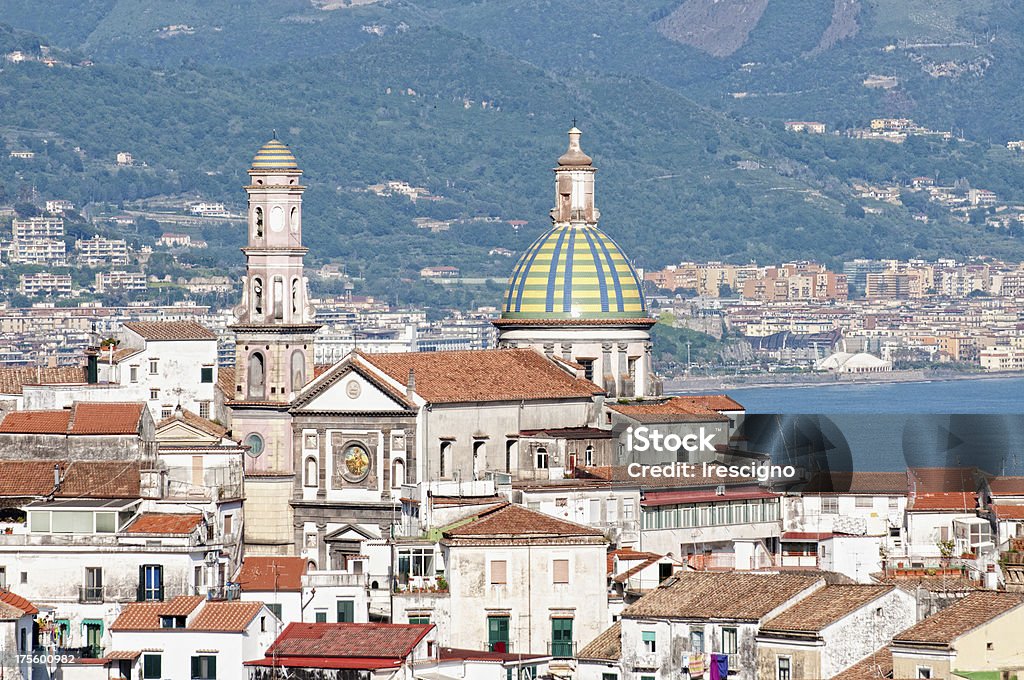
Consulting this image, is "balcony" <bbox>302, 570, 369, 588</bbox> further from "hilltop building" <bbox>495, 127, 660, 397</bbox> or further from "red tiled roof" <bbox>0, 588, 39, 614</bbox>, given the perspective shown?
"hilltop building" <bbox>495, 127, 660, 397</bbox>

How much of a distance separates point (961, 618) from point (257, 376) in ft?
89.8

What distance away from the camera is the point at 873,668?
127ft

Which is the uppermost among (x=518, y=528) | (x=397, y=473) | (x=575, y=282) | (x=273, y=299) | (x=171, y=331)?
(x=575, y=282)

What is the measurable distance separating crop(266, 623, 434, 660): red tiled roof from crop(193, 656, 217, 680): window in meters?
0.74

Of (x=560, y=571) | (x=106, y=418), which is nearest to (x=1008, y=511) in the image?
(x=560, y=571)

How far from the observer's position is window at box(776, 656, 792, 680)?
3981cm

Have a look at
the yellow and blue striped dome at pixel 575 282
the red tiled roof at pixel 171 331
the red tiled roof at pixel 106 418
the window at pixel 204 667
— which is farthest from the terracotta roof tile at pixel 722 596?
the yellow and blue striped dome at pixel 575 282

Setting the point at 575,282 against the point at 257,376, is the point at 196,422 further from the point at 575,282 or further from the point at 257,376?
the point at 575,282

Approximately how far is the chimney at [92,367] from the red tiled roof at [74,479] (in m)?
10.7

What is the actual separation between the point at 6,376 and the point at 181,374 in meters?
3.88

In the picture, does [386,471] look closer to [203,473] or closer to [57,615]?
[203,473]

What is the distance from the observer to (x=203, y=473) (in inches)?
2266

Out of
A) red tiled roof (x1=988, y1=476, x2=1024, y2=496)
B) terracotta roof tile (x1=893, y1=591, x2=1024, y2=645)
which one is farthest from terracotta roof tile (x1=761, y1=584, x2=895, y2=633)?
red tiled roof (x1=988, y1=476, x2=1024, y2=496)

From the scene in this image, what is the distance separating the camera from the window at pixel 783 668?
39.8 meters
